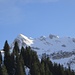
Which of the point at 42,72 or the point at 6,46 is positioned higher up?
the point at 6,46

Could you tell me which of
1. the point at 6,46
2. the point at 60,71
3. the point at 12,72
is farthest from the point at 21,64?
the point at 60,71

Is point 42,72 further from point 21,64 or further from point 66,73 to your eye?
point 66,73

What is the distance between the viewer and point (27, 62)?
13650 centimetres

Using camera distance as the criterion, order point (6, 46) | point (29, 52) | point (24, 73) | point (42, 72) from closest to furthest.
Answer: point (24, 73) → point (42, 72) → point (6, 46) → point (29, 52)

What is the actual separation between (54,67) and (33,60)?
13.2 m

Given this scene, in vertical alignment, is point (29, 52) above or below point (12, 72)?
above

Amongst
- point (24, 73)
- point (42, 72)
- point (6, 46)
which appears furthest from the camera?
point (6, 46)

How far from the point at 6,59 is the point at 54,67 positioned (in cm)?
2867

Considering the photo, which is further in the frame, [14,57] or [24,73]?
[14,57]

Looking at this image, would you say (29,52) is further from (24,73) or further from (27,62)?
(24,73)

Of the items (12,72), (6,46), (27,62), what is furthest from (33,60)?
(12,72)

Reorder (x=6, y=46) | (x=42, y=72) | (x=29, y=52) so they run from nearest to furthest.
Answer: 1. (x=42, y=72)
2. (x=6, y=46)
3. (x=29, y=52)

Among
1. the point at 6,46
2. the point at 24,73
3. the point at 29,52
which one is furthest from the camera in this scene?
the point at 29,52

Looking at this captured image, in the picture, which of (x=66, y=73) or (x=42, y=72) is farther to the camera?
(x=66, y=73)
